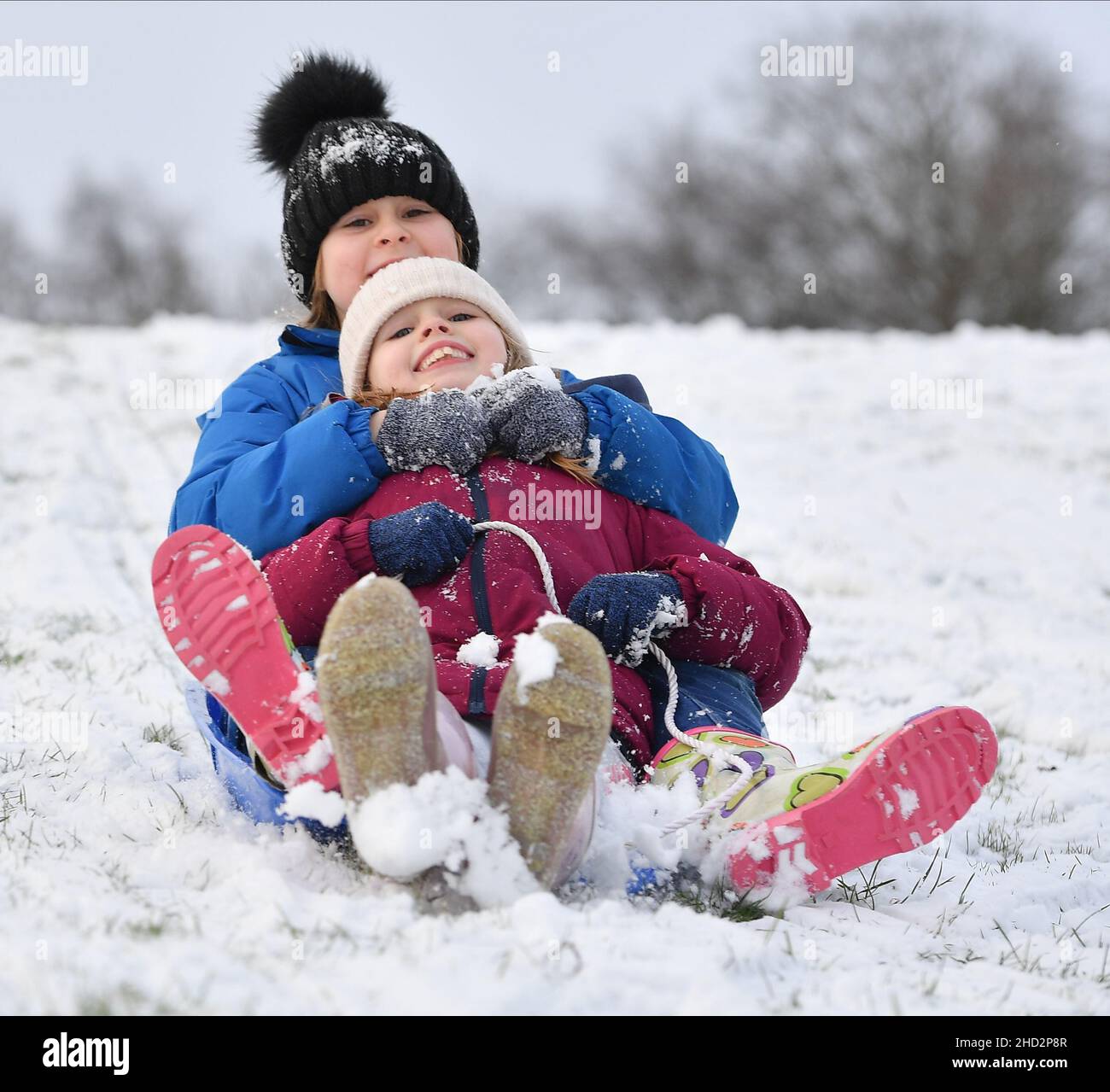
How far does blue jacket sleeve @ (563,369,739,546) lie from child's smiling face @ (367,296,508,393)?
214 millimetres

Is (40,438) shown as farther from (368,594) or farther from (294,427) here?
(368,594)

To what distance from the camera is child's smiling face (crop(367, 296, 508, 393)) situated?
105 inches

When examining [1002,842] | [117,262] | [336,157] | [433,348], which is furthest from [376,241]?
[117,262]

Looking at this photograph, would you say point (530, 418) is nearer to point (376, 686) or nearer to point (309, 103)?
point (376, 686)

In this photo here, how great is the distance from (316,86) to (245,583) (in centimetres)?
209

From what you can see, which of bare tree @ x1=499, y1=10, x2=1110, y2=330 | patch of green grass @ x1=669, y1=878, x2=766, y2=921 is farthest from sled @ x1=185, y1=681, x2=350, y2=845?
bare tree @ x1=499, y1=10, x2=1110, y2=330

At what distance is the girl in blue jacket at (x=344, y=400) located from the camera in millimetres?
2371

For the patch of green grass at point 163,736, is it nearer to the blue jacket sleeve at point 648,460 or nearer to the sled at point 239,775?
the sled at point 239,775

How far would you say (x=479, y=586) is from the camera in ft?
7.32

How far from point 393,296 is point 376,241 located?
390 millimetres
